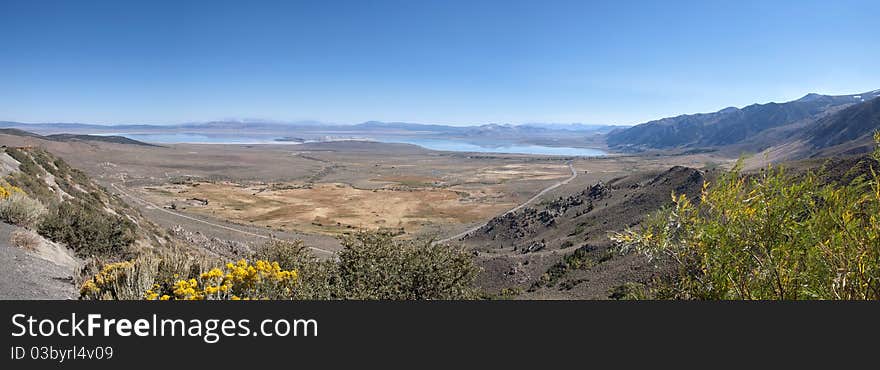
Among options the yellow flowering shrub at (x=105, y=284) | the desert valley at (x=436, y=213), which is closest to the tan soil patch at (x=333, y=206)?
the desert valley at (x=436, y=213)

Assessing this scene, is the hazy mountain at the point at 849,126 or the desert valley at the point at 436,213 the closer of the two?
the desert valley at the point at 436,213

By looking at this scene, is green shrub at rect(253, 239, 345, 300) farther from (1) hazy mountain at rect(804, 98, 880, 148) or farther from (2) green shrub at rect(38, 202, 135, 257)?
(1) hazy mountain at rect(804, 98, 880, 148)

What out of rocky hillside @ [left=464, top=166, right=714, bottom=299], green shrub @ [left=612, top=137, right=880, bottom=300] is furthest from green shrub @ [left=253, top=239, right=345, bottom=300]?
rocky hillside @ [left=464, top=166, right=714, bottom=299]

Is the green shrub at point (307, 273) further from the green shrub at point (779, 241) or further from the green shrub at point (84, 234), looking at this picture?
the green shrub at point (779, 241)

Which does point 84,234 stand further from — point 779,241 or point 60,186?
point 60,186

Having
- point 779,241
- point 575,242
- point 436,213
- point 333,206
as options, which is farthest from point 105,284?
point 333,206

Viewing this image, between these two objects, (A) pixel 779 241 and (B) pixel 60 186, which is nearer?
(A) pixel 779 241
